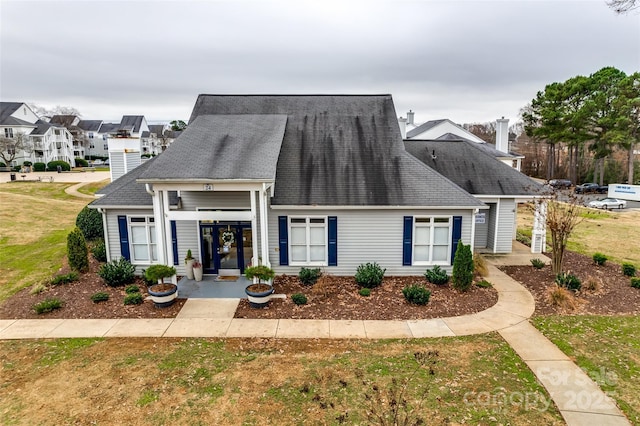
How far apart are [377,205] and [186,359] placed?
25.5 ft

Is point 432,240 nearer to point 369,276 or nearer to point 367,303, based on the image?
point 369,276

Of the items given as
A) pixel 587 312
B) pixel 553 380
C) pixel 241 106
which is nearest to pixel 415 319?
pixel 553 380

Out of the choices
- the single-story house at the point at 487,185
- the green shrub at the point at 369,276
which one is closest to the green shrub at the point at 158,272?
the green shrub at the point at 369,276

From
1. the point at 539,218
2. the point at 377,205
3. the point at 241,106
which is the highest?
the point at 241,106

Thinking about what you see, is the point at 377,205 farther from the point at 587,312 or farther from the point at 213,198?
the point at 587,312

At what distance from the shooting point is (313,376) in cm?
777

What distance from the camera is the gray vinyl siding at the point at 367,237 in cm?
1354

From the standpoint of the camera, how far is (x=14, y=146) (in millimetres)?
51062

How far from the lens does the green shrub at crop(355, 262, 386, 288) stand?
41.8 ft

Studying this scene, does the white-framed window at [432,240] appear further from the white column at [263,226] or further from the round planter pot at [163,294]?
the round planter pot at [163,294]

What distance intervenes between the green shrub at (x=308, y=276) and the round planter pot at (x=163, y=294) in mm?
4104

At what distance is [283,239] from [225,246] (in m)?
2.10

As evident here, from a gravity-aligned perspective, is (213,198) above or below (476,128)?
below

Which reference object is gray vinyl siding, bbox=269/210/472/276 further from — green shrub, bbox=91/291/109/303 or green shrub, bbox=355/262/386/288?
green shrub, bbox=91/291/109/303
